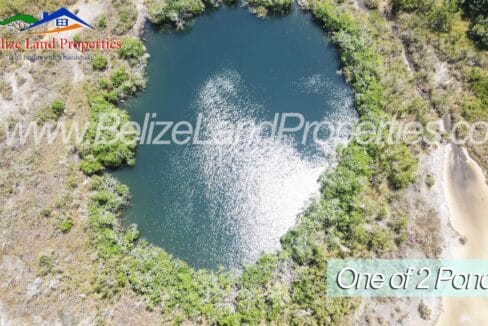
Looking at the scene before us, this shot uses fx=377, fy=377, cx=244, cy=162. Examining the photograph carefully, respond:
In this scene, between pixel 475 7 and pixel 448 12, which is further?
pixel 475 7

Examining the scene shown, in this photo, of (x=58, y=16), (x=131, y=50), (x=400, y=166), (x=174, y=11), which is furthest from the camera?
(x=58, y=16)

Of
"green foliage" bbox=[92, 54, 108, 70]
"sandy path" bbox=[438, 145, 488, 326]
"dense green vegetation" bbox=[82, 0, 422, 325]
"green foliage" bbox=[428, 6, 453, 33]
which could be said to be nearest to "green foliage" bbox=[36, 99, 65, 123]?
"green foliage" bbox=[92, 54, 108, 70]

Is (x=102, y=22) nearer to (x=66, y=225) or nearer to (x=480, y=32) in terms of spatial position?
(x=66, y=225)

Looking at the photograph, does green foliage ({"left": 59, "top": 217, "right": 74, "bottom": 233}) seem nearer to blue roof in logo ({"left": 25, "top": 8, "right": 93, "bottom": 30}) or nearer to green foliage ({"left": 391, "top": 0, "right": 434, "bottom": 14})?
blue roof in logo ({"left": 25, "top": 8, "right": 93, "bottom": 30})

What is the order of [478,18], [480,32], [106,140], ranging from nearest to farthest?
[106,140], [480,32], [478,18]

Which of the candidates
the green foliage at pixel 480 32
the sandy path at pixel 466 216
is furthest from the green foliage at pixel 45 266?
the green foliage at pixel 480 32

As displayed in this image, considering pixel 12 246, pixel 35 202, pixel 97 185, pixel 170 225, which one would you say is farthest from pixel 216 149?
pixel 12 246

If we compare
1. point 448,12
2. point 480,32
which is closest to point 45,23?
point 448,12
